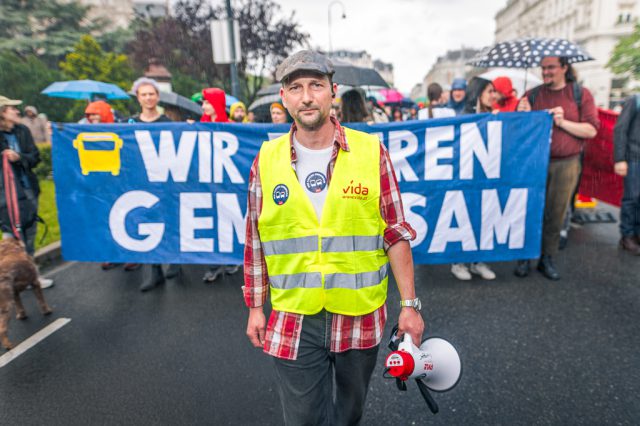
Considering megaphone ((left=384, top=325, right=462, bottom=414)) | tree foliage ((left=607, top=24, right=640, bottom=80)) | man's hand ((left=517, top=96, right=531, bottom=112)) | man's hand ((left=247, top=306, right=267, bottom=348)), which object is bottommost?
megaphone ((left=384, top=325, right=462, bottom=414))

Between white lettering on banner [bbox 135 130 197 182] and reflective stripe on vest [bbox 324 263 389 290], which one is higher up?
white lettering on banner [bbox 135 130 197 182]

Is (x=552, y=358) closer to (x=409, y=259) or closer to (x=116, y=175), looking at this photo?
(x=409, y=259)

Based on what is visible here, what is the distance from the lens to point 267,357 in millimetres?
3211

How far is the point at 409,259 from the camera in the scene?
177 centimetres

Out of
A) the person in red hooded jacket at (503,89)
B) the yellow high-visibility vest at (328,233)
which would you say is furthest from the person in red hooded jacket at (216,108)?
the yellow high-visibility vest at (328,233)

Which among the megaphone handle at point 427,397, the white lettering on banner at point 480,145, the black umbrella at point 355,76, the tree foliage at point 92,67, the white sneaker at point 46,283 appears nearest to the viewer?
the megaphone handle at point 427,397

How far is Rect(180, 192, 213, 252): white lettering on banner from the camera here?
4.54 metres

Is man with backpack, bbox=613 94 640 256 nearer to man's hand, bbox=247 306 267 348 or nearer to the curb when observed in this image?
man's hand, bbox=247 306 267 348

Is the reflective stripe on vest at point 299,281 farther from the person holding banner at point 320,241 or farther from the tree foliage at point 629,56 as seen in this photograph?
the tree foliage at point 629,56

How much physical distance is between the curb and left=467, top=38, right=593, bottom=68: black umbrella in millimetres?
5935

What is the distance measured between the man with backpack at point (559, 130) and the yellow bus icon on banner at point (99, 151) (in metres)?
4.33

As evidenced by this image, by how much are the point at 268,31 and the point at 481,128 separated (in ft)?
57.0

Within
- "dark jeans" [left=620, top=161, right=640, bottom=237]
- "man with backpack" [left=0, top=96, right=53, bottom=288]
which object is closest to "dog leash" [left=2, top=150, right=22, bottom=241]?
"man with backpack" [left=0, top=96, right=53, bottom=288]

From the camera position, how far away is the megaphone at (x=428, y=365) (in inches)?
62.1
